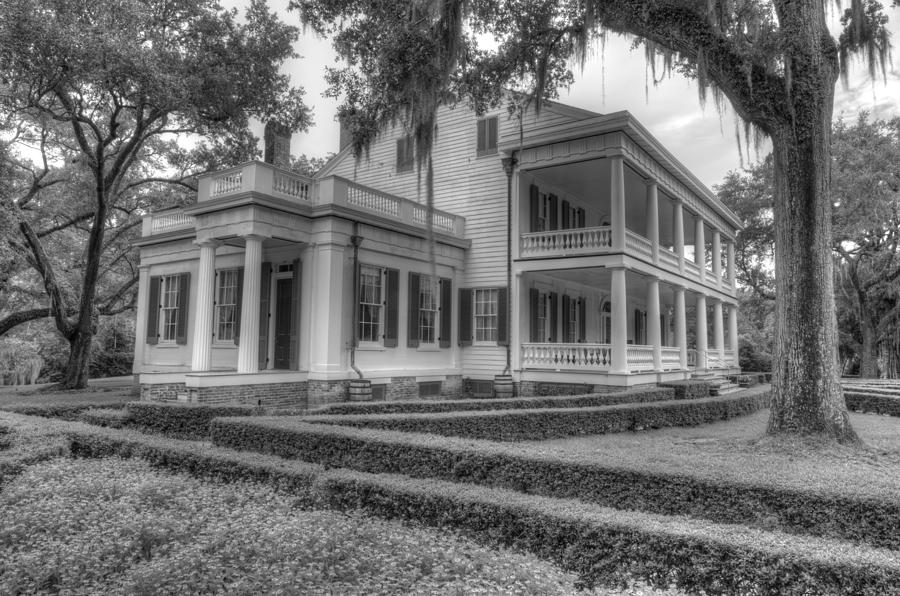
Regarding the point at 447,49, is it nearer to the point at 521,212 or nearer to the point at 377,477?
the point at 521,212

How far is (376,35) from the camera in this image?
39.9 ft

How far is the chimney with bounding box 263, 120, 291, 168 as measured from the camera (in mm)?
17562

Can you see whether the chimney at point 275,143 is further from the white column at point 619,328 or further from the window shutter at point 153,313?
the white column at point 619,328

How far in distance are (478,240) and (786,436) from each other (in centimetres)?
1117

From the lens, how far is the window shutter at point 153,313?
17531mm

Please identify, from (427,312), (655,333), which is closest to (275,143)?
(427,312)

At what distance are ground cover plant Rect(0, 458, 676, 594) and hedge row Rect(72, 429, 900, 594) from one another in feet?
0.67

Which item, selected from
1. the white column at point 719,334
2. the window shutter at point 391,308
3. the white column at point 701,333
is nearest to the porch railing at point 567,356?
the window shutter at point 391,308

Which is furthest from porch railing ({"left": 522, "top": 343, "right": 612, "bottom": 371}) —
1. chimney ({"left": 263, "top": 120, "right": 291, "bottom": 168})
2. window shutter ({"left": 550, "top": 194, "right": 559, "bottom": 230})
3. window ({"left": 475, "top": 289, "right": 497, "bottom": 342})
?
chimney ({"left": 263, "top": 120, "right": 291, "bottom": 168})

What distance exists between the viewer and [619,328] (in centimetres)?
1516

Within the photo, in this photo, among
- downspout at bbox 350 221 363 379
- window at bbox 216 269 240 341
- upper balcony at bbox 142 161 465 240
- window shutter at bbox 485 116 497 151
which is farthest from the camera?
window shutter at bbox 485 116 497 151

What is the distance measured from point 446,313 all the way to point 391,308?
7.97 feet

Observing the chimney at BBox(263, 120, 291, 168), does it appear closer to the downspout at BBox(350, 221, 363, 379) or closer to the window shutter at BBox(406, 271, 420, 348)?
the downspout at BBox(350, 221, 363, 379)

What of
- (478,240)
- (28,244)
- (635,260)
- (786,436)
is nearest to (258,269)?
(478,240)
